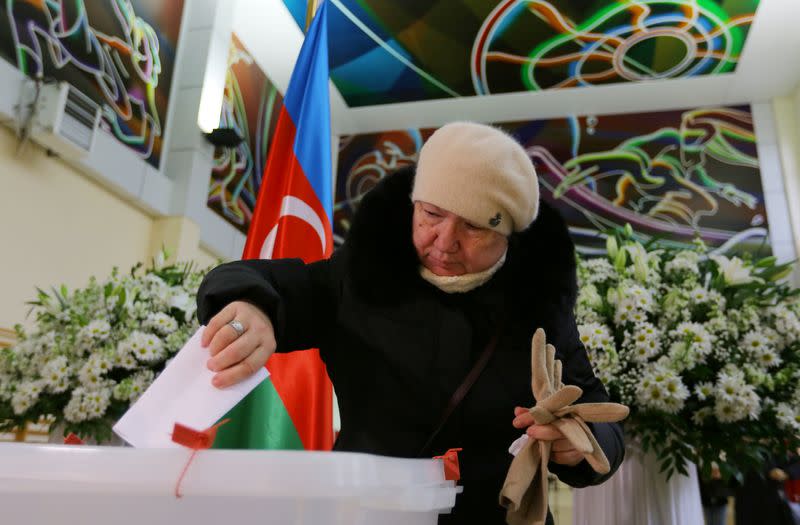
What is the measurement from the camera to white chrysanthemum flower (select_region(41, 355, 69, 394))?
71.1 inches

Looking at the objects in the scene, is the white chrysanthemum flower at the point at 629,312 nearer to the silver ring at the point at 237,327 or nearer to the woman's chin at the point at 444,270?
Answer: the woman's chin at the point at 444,270

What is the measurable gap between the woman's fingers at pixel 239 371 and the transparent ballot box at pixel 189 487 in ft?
0.48

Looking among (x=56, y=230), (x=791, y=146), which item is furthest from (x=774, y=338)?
(x=791, y=146)

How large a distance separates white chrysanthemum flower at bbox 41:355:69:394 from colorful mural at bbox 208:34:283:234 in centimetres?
304

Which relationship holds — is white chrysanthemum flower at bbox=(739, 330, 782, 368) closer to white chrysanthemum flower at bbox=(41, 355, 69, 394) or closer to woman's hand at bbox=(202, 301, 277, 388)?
woman's hand at bbox=(202, 301, 277, 388)

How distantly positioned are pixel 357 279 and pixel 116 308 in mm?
1169

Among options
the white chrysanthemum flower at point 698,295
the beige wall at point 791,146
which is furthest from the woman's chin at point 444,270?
the beige wall at point 791,146

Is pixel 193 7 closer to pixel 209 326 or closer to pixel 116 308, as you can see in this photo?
pixel 116 308

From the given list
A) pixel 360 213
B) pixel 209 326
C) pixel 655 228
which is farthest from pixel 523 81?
pixel 209 326

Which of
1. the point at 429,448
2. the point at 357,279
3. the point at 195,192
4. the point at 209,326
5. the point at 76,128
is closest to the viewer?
the point at 209,326

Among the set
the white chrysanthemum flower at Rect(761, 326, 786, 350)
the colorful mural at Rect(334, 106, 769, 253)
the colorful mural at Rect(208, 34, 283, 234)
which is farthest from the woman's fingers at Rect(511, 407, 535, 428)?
the colorful mural at Rect(334, 106, 769, 253)

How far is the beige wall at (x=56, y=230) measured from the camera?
3.24 metres

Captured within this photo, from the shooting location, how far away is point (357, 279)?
102 centimetres

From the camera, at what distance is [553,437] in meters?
0.69
